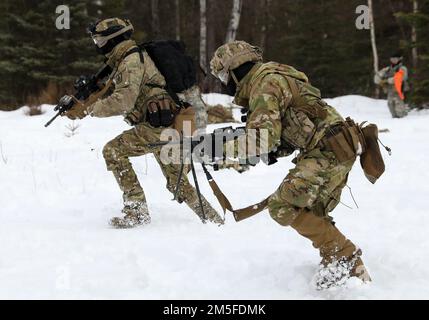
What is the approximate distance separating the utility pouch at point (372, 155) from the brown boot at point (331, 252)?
0.43 m

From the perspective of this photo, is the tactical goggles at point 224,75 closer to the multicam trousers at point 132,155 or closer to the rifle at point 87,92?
the multicam trousers at point 132,155

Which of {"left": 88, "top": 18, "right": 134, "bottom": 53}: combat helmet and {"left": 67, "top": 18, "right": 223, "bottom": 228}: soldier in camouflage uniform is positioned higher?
{"left": 88, "top": 18, "right": 134, "bottom": 53}: combat helmet

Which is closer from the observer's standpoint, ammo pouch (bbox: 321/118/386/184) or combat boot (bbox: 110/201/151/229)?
ammo pouch (bbox: 321/118/386/184)

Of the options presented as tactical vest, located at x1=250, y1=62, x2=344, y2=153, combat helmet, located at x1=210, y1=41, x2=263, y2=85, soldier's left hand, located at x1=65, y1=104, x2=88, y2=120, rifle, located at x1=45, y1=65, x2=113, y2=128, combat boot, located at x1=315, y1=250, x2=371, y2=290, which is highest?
combat helmet, located at x1=210, y1=41, x2=263, y2=85

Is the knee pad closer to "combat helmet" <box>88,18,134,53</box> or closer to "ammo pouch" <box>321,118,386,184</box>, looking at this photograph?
"ammo pouch" <box>321,118,386,184</box>

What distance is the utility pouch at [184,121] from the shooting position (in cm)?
459

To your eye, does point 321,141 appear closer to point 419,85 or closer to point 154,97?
point 154,97

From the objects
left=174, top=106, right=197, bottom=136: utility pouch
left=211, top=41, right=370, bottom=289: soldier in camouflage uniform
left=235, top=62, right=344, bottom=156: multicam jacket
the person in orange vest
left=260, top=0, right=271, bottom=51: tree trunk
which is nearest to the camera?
left=235, top=62, right=344, bottom=156: multicam jacket

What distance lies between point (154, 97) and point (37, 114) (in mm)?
8272

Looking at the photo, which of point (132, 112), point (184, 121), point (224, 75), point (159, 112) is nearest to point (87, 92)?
point (132, 112)

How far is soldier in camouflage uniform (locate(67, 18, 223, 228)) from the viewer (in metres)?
4.37

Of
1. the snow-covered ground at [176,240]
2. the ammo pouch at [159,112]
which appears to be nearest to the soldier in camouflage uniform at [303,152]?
the snow-covered ground at [176,240]

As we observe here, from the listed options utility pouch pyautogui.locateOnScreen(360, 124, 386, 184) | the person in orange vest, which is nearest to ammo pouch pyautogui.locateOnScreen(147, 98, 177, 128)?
utility pouch pyautogui.locateOnScreen(360, 124, 386, 184)

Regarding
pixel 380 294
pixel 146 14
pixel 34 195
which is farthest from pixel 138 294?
pixel 146 14
